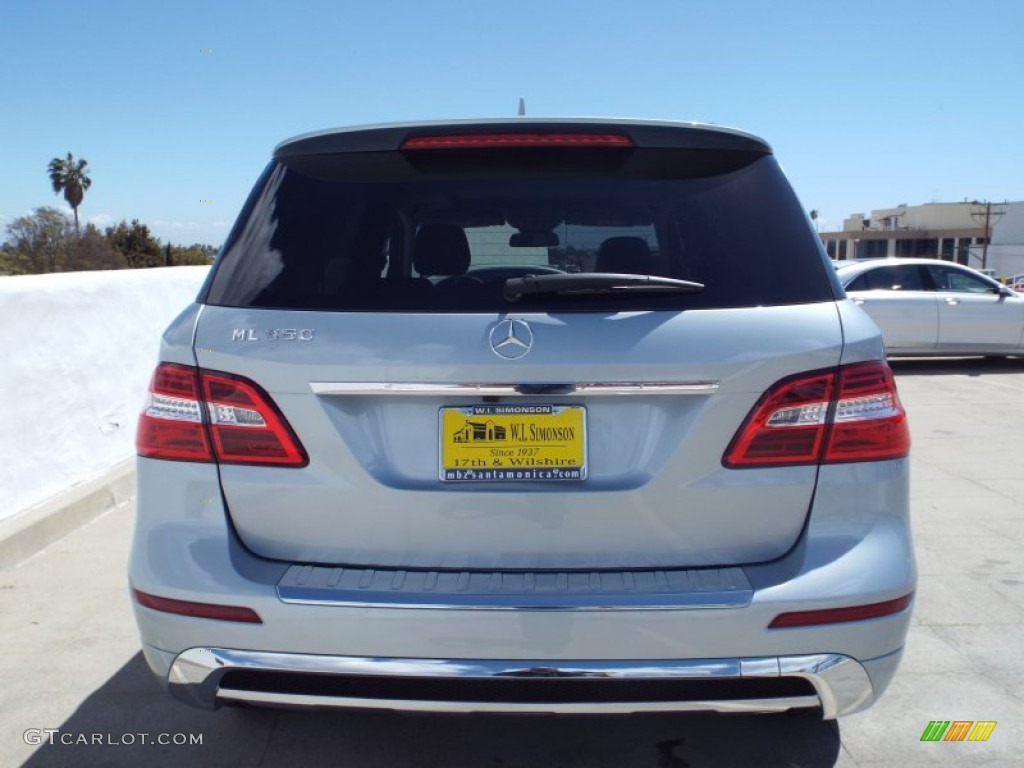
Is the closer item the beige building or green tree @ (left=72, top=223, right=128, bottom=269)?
green tree @ (left=72, top=223, right=128, bottom=269)

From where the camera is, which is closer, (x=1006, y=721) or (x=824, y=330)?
(x=824, y=330)

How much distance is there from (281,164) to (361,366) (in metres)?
0.73

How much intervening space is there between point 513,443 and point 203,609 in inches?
34.1

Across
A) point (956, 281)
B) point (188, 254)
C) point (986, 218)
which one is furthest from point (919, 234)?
point (956, 281)

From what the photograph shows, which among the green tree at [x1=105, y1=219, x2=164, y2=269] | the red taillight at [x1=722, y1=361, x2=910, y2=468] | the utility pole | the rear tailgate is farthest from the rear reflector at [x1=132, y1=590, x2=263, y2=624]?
the utility pole

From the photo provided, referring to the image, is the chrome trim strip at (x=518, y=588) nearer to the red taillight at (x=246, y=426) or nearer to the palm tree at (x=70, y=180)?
the red taillight at (x=246, y=426)

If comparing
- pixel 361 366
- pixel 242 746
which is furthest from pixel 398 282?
pixel 242 746

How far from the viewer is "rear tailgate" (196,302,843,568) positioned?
7.10 ft

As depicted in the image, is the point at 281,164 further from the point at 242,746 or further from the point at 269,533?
the point at 242,746

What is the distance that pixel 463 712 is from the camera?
2193 millimetres

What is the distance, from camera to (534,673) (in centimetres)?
213

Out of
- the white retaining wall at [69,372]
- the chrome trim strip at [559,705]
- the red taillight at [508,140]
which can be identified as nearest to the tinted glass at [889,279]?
the white retaining wall at [69,372]

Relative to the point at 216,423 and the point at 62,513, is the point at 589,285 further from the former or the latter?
the point at 62,513

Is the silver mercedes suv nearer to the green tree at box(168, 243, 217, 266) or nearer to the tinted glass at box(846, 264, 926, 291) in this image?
the tinted glass at box(846, 264, 926, 291)
